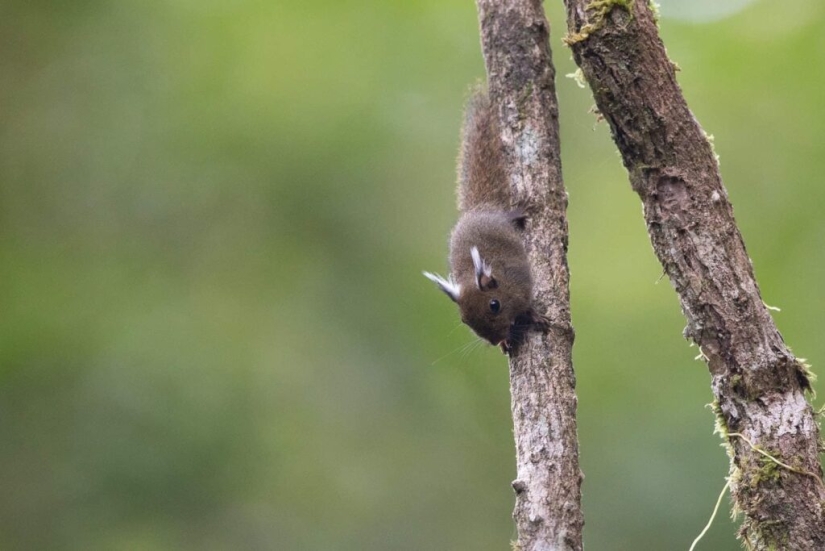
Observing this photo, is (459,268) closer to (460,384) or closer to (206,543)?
(460,384)

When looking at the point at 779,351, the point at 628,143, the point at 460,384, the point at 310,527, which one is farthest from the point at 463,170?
the point at 310,527

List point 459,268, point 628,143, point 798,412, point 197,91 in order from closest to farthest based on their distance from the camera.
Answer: point 798,412
point 628,143
point 459,268
point 197,91

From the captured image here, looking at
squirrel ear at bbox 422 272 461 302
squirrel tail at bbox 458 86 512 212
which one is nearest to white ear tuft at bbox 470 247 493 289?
squirrel ear at bbox 422 272 461 302

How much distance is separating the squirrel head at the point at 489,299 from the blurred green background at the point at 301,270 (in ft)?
9.48

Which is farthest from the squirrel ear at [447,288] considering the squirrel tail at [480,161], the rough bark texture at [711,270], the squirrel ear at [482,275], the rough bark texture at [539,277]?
the rough bark texture at [711,270]

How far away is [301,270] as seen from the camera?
34.3ft

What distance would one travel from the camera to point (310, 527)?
10.4m

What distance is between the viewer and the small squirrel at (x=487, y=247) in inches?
234

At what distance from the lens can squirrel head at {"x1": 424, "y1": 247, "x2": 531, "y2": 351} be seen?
5820mm

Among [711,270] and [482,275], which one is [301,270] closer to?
[482,275]

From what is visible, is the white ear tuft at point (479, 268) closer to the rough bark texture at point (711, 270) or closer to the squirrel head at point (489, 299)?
the squirrel head at point (489, 299)

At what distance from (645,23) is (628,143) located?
0.49m

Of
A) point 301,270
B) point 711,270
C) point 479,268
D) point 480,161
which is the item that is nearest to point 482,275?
point 479,268

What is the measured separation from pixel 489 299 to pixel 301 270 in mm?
4501
